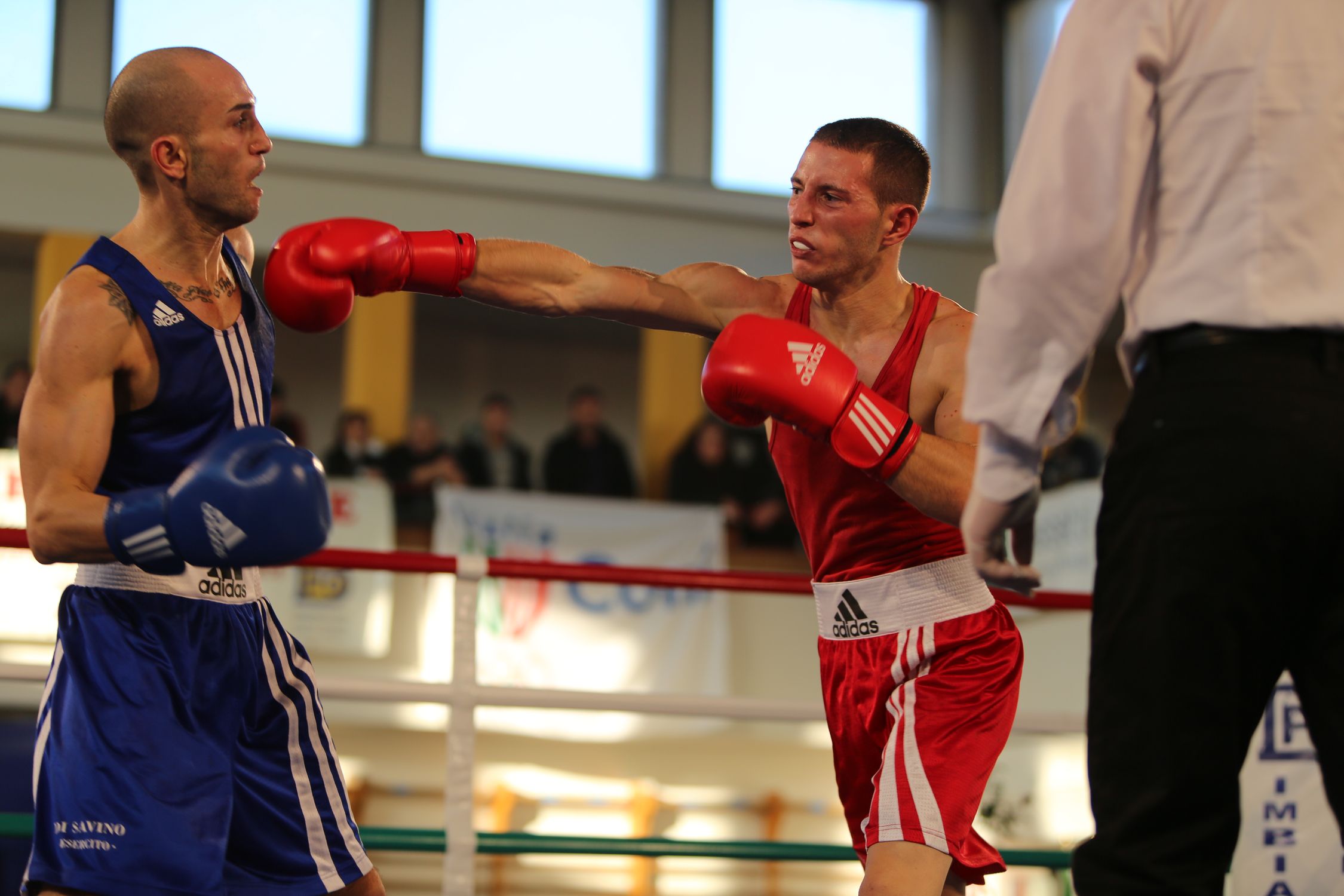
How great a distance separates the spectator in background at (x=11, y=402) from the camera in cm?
774

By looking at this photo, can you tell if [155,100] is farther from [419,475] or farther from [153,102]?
[419,475]

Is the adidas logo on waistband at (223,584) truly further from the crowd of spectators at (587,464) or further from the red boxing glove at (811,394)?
the crowd of spectators at (587,464)

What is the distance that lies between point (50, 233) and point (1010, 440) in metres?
8.28

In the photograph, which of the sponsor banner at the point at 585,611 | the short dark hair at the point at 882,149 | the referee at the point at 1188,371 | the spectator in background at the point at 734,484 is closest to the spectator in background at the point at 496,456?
the sponsor banner at the point at 585,611

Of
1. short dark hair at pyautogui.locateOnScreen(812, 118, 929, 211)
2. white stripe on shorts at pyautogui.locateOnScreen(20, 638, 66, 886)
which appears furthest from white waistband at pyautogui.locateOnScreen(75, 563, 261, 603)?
short dark hair at pyautogui.locateOnScreen(812, 118, 929, 211)

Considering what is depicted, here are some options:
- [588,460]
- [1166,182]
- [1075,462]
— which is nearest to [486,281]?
[1166,182]

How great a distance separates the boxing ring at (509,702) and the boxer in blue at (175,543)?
21.1 inches

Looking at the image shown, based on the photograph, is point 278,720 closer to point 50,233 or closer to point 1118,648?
point 1118,648

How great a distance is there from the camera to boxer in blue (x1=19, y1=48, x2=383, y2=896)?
5.99ft

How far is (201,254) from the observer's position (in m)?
2.16

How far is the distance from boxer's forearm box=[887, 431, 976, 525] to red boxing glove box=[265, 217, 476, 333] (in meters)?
0.74

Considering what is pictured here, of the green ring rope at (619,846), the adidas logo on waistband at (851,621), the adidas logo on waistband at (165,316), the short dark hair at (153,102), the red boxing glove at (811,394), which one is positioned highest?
the short dark hair at (153,102)

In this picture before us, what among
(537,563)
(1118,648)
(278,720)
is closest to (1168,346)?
(1118,648)

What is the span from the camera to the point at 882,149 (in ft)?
7.85
